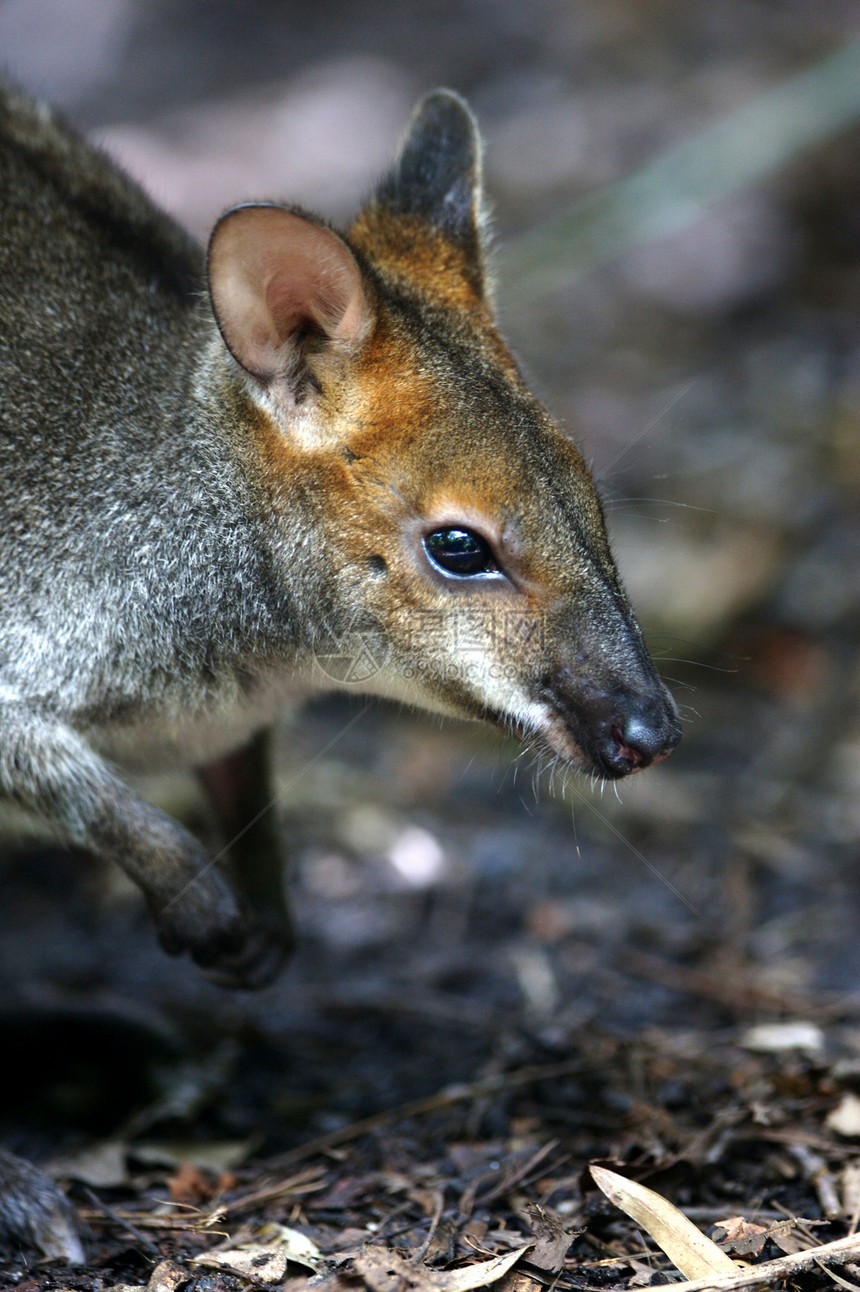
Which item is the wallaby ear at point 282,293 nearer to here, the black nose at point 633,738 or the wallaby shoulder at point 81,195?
the wallaby shoulder at point 81,195

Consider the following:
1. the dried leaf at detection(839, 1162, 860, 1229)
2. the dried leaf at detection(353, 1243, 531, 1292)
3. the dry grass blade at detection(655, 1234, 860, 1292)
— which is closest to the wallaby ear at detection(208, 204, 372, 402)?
the dried leaf at detection(353, 1243, 531, 1292)

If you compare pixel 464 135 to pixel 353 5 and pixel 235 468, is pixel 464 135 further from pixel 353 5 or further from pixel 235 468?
pixel 353 5

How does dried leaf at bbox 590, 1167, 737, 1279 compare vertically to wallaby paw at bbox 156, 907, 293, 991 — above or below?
below

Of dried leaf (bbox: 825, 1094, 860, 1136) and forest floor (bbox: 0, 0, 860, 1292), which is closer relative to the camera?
forest floor (bbox: 0, 0, 860, 1292)

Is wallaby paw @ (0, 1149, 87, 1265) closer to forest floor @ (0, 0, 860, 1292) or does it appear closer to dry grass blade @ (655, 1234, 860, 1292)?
forest floor @ (0, 0, 860, 1292)

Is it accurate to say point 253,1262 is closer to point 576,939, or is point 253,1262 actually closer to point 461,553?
point 461,553

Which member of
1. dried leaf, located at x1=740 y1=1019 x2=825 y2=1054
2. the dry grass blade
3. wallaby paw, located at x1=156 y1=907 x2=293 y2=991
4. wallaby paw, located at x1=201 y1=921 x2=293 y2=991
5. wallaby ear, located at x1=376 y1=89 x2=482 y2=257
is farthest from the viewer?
dried leaf, located at x1=740 y1=1019 x2=825 y2=1054

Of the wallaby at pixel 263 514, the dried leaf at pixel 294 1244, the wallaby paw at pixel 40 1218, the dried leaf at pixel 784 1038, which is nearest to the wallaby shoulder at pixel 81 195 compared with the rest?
the wallaby at pixel 263 514
